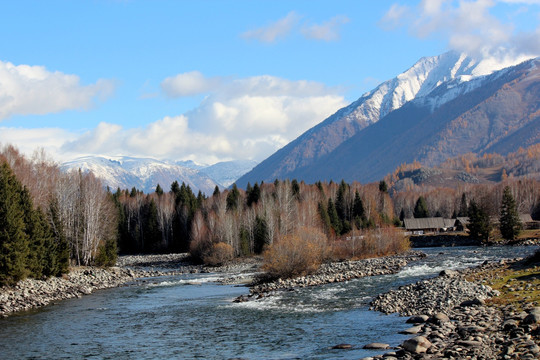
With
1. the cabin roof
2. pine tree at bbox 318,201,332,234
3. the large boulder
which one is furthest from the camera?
the cabin roof

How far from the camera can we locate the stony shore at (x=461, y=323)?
22203 mm

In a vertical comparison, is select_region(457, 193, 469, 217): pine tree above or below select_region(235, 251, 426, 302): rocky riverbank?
above

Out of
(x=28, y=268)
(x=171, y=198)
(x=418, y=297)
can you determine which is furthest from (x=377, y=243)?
(x=171, y=198)

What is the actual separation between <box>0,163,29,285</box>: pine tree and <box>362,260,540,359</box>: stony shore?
32.6m

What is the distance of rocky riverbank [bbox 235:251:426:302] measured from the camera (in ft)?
161

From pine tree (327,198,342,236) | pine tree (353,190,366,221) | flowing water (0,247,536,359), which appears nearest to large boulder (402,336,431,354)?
flowing water (0,247,536,359)

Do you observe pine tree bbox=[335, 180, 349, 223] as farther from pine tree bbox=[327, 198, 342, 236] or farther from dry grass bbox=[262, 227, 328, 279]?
dry grass bbox=[262, 227, 328, 279]

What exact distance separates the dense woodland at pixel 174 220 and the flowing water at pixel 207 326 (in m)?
9.86

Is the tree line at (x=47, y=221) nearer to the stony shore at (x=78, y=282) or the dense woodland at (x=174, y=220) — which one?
the dense woodland at (x=174, y=220)

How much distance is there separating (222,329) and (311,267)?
24423mm

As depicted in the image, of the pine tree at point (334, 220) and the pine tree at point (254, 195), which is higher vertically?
the pine tree at point (254, 195)

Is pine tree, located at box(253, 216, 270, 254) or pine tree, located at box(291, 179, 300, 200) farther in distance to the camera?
pine tree, located at box(291, 179, 300, 200)

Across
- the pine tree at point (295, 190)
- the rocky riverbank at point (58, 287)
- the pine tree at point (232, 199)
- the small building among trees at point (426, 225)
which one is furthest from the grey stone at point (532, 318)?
the small building among trees at point (426, 225)

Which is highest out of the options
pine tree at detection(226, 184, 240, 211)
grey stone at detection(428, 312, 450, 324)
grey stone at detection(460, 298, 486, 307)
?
pine tree at detection(226, 184, 240, 211)
